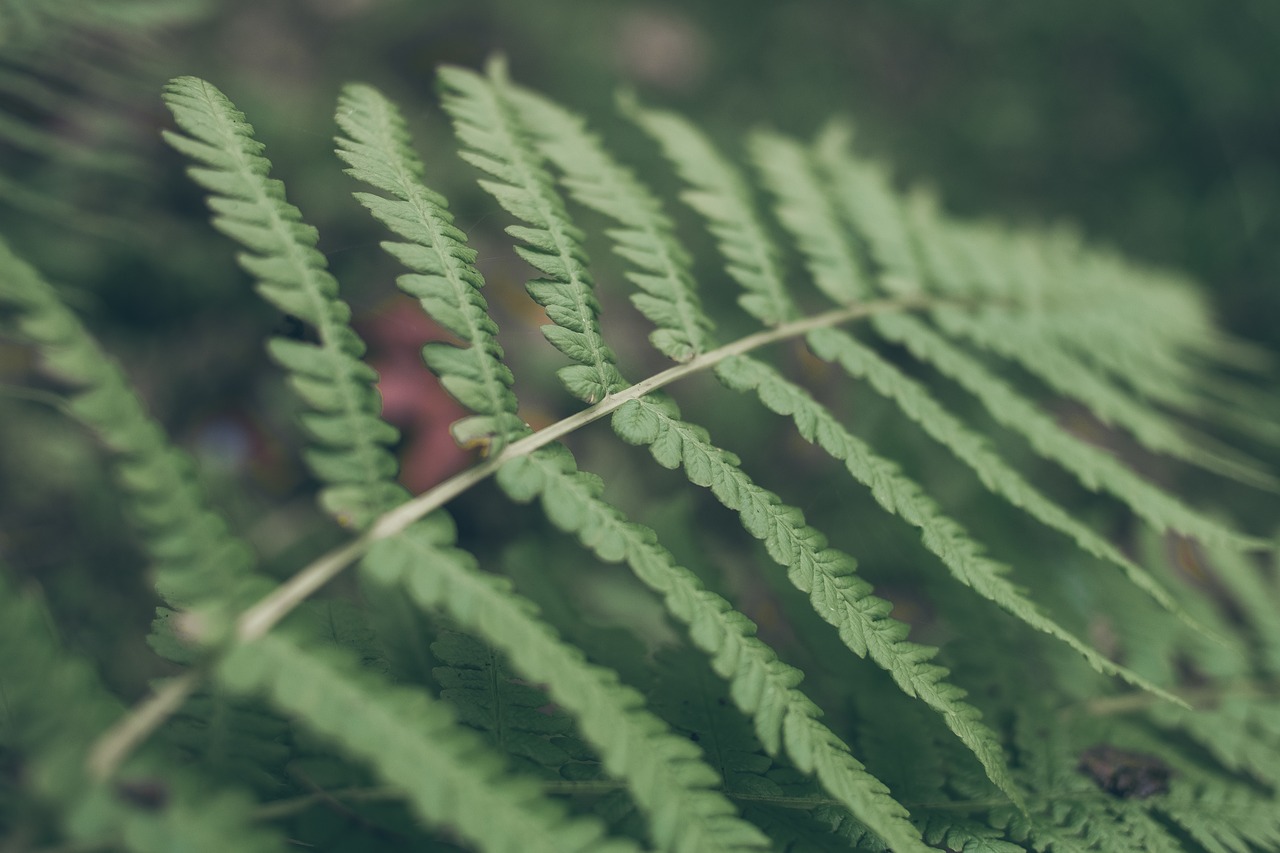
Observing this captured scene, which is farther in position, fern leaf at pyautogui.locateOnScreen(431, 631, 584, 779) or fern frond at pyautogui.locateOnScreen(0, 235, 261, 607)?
fern leaf at pyautogui.locateOnScreen(431, 631, 584, 779)

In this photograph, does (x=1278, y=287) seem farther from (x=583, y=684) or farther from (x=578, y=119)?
(x=583, y=684)

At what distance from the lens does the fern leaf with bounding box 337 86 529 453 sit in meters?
0.95

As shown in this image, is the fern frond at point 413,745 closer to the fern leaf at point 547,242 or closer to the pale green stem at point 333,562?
the pale green stem at point 333,562

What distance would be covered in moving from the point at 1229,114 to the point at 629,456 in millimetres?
2602

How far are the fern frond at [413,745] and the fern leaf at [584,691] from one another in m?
0.07

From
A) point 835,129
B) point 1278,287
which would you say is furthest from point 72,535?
point 1278,287

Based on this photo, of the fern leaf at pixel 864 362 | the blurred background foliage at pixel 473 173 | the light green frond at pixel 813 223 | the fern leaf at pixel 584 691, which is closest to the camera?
the fern leaf at pixel 584 691

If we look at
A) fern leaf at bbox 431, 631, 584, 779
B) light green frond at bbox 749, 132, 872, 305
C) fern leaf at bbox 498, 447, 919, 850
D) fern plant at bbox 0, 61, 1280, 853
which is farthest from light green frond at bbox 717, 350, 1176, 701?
fern leaf at bbox 431, 631, 584, 779

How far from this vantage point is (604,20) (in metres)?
3.34

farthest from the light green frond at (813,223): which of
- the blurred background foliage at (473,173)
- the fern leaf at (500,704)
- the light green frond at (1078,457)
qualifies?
the fern leaf at (500,704)

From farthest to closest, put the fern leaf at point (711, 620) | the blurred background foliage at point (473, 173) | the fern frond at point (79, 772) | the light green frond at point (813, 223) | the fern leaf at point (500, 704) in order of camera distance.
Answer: the blurred background foliage at point (473, 173), the light green frond at point (813, 223), the fern leaf at point (500, 704), the fern leaf at point (711, 620), the fern frond at point (79, 772)

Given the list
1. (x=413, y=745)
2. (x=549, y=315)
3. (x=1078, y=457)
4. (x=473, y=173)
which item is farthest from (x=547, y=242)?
(x=473, y=173)

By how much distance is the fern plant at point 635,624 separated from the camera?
740 millimetres

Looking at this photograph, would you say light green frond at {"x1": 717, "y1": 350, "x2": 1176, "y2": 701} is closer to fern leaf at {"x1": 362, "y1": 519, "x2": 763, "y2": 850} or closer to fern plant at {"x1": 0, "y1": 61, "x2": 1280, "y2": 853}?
fern plant at {"x1": 0, "y1": 61, "x2": 1280, "y2": 853}
